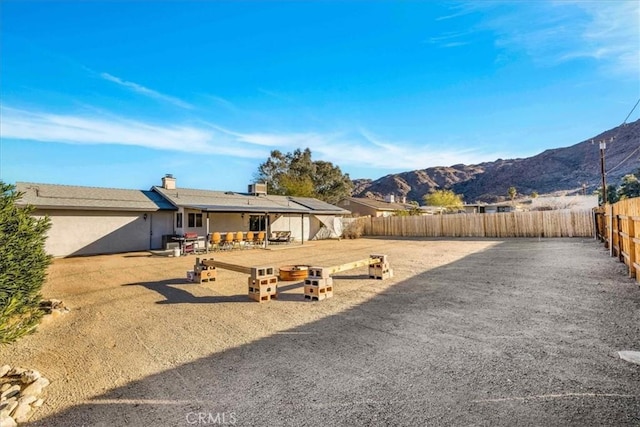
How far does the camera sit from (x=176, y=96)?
18.3 m

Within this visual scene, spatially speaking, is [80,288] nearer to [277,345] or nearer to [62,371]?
[62,371]

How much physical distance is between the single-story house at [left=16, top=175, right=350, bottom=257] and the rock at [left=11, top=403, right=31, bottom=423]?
13.7 metres

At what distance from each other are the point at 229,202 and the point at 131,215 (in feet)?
19.7

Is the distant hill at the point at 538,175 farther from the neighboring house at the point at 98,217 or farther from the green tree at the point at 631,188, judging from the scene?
the neighboring house at the point at 98,217

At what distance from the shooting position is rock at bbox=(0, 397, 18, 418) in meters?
2.82

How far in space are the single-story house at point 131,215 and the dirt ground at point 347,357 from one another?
1005cm

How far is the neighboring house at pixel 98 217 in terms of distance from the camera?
15141mm

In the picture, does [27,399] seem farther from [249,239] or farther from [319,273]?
[249,239]

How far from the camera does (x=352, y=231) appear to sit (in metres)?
27.6

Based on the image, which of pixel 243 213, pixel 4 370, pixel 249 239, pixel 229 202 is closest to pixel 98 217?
pixel 229 202

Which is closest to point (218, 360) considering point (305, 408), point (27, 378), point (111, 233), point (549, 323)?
point (305, 408)

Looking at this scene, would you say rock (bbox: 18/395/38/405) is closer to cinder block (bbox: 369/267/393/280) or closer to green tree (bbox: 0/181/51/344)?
green tree (bbox: 0/181/51/344)

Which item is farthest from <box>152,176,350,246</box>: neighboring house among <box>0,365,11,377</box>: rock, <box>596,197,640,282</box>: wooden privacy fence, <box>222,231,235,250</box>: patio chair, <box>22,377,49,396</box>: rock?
<box>596,197,640,282</box>: wooden privacy fence

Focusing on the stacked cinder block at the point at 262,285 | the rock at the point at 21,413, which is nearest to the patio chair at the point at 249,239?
the stacked cinder block at the point at 262,285
